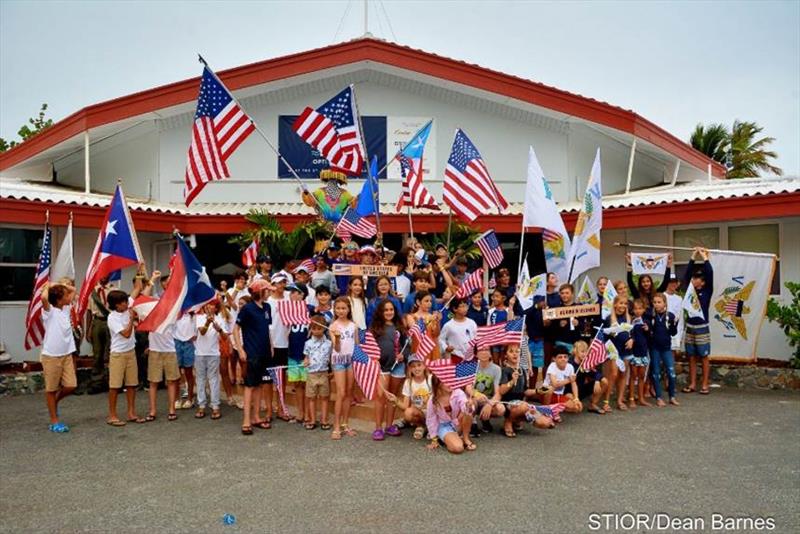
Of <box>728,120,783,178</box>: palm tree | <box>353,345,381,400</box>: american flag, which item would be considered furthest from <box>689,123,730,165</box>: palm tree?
<box>353,345,381,400</box>: american flag

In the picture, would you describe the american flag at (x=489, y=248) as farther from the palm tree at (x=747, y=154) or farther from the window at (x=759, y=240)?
the palm tree at (x=747, y=154)

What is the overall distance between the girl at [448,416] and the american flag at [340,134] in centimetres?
431

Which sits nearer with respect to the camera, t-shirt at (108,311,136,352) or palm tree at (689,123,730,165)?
t-shirt at (108,311,136,352)

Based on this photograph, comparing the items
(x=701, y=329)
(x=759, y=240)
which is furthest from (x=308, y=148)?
(x=759, y=240)

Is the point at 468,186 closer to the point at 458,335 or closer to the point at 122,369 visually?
the point at 458,335

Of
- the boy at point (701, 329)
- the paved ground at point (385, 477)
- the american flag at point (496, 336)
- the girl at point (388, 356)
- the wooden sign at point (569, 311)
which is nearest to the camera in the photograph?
the paved ground at point (385, 477)

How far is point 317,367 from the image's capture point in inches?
274

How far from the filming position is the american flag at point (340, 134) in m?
9.28

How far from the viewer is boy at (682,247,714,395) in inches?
355

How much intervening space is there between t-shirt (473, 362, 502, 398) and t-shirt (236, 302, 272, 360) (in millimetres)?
2521

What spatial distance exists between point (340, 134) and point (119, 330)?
437 centimetres

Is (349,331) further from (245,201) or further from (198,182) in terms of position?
(245,201)

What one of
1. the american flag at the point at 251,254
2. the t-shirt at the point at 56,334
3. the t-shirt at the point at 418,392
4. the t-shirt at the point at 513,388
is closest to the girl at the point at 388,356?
the t-shirt at the point at 418,392

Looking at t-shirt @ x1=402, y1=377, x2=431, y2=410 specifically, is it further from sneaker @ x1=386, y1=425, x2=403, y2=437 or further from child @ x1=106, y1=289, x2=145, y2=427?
child @ x1=106, y1=289, x2=145, y2=427
